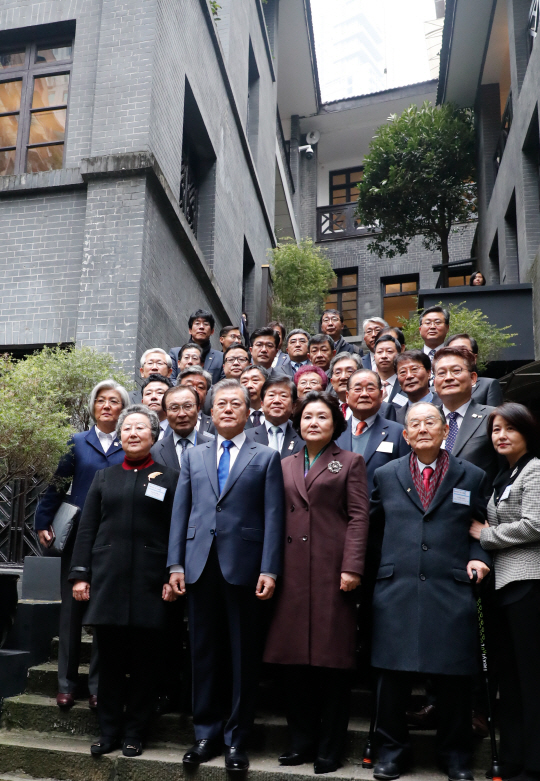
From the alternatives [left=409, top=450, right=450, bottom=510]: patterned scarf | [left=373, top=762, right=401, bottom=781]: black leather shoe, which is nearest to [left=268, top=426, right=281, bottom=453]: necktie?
[left=409, top=450, right=450, bottom=510]: patterned scarf

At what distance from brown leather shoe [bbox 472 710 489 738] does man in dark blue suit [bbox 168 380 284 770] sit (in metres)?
1.25

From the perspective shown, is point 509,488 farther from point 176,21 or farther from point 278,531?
point 176,21

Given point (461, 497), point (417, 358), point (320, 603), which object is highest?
point (417, 358)

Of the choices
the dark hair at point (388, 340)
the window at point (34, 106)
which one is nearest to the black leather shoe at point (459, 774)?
the dark hair at point (388, 340)

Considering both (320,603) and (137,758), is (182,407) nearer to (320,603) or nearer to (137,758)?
(320,603)

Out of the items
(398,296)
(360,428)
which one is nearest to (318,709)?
(360,428)

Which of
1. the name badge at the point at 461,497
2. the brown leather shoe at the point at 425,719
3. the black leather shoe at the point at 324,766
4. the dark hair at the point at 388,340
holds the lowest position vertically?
the black leather shoe at the point at 324,766

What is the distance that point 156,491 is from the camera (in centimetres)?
448

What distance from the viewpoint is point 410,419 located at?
13.8 feet

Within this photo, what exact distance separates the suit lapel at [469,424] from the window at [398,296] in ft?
61.6

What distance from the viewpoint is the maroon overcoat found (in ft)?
12.9

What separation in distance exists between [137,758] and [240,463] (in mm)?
1780

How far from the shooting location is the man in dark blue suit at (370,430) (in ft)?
15.8

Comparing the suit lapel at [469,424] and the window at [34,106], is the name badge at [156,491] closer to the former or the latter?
the suit lapel at [469,424]
